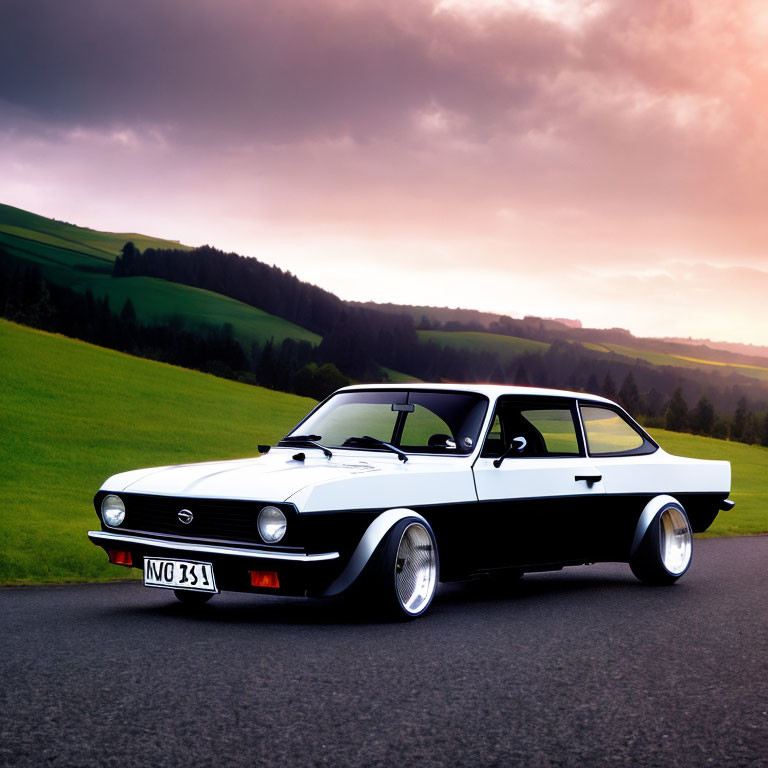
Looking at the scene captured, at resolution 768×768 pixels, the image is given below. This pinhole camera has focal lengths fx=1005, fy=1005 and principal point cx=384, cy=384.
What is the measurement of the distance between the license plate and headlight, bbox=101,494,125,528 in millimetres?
485

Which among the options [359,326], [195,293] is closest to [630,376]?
[359,326]

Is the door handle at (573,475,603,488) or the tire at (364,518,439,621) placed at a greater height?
the door handle at (573,475,603,488)

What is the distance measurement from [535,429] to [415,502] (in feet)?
6.95

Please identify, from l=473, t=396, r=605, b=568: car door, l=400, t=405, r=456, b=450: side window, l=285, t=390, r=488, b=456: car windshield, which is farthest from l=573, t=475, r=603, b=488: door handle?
l=400, t=405, r=456, b=450: side window

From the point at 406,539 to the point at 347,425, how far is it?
5.21 feet

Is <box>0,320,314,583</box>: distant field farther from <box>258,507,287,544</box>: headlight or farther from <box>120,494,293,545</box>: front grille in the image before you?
<box>258,507,287,544</box>: headlight

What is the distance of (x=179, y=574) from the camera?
666cm

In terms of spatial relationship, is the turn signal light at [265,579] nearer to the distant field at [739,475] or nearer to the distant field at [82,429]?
the distant field at [82,429]

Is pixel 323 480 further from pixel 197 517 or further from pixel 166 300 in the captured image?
pixel 166 300

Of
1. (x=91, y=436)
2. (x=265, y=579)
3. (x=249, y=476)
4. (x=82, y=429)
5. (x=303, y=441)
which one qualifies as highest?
(x=303, y=441)

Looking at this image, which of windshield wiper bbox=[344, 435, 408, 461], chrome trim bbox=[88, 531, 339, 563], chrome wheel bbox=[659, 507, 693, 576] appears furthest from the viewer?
chrome wheel bbox=[659, 507, 693, 576]

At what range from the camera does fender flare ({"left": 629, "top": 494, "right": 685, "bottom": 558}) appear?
29.9 ft

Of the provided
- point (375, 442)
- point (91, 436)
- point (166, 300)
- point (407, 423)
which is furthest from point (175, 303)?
point (375, 442)

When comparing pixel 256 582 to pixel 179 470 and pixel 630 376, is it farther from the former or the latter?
pixel 630 376
